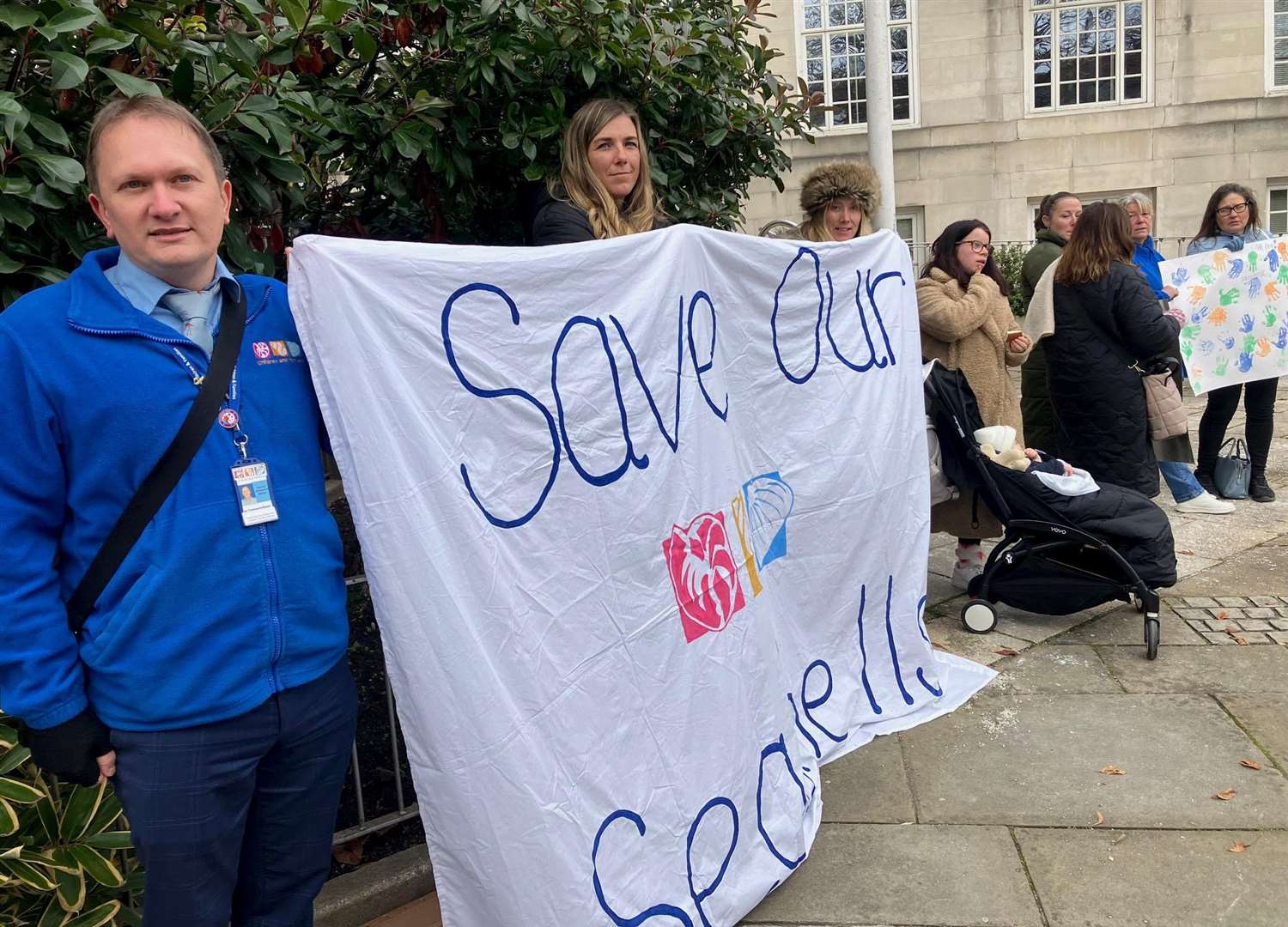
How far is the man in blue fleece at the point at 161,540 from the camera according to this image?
1705mm

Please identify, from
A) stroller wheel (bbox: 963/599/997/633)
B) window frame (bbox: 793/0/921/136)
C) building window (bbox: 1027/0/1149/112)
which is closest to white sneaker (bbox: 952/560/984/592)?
stroller wheel (bbox: 963/599/997/633)


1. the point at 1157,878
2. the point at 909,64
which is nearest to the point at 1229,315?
the point at 1157,878

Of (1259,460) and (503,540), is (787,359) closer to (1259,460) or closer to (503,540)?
(503,540)

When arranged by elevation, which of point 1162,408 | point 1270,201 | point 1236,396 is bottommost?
point 1236,396

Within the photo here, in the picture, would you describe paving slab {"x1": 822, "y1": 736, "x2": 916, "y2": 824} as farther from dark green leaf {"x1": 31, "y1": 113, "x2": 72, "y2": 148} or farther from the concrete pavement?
dark green leaf {"x1": 31, "y1": 113, "x2": 72, "y2": 148}

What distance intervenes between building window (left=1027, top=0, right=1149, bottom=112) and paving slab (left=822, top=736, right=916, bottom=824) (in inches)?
639

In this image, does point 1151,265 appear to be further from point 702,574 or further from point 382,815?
point 382,815

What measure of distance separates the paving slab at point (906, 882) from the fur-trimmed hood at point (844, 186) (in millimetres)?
2653

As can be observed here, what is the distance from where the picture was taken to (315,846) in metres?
2.06

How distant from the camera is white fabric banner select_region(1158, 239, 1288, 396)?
6840 millimetres

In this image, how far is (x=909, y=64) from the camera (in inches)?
685

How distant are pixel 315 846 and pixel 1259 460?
683cm

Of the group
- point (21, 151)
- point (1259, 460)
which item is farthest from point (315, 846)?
point (1259, 460)

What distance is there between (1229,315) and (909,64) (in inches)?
468
